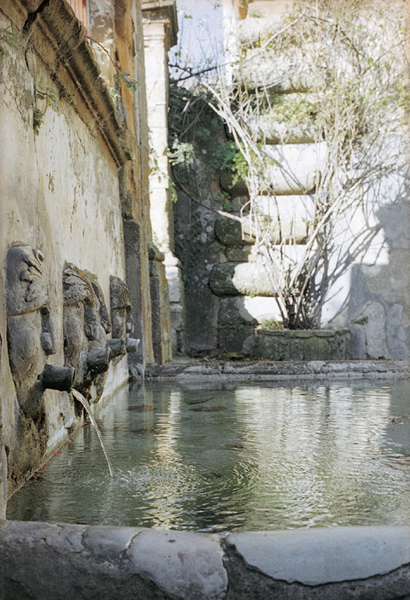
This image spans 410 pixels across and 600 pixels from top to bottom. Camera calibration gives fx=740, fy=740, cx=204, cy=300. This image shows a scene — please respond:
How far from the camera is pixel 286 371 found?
6172 millimetres

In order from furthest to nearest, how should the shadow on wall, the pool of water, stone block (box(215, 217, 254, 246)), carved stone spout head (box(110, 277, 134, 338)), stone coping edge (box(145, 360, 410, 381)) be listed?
1. stone block (box(215, 217, 254, 246))
2. the shadow on wall
3. stone coping edge (box(145, 360, 410, 381))
4. carved stone spout head (box(110, 277, 134, 338))
5. the pool of water

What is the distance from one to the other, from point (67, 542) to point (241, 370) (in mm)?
4653

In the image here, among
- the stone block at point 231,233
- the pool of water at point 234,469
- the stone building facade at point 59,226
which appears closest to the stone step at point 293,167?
the stone block at point 231,233

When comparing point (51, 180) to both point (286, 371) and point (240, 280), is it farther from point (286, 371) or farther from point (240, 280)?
point (240, 280)

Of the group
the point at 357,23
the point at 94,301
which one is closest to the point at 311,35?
the point at 357,23

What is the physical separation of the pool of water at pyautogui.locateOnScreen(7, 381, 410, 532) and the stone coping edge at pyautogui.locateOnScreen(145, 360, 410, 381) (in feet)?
4.77

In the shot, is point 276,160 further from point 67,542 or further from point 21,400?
point 67,542

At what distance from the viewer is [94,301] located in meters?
3.95

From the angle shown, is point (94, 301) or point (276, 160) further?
point (276, 160)

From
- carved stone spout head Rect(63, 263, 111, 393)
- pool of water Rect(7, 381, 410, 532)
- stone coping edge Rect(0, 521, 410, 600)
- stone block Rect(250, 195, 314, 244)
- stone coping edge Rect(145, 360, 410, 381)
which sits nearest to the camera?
stone coping edge Rect(0, 521, 410, 600)

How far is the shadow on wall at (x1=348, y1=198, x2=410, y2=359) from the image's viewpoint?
945 cm

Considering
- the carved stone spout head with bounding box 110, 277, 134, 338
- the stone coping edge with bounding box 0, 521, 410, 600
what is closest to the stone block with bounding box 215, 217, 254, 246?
the carved stone spout head with bounding box 110, 277, 134, 338

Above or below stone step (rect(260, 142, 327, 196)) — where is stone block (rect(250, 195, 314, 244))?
below

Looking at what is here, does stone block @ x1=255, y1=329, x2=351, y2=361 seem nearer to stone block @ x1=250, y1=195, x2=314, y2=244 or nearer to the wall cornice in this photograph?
stone block @ x1=250, y1=195, x2=314, y2=244
